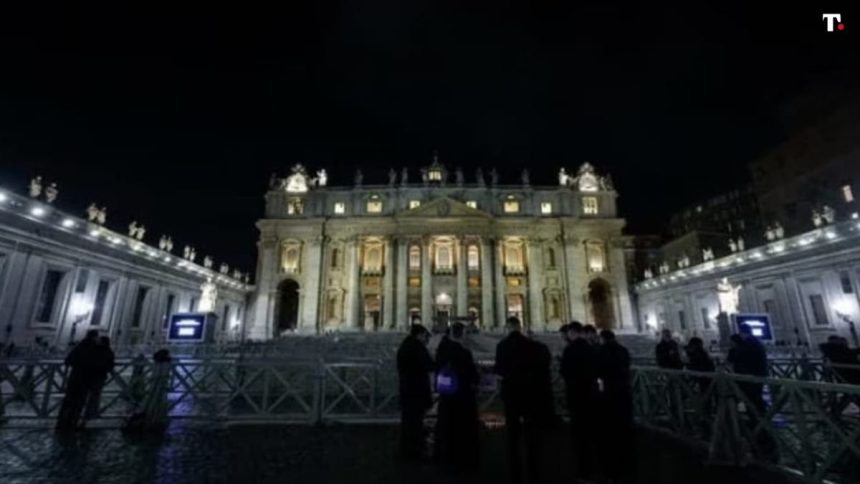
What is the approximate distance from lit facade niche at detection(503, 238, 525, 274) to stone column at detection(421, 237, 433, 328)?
9260mm

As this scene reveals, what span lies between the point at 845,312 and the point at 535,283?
25434 mm

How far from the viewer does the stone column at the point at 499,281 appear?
4366cm

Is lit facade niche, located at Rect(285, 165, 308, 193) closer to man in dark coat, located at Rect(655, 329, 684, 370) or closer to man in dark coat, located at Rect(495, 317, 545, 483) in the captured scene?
man in dark coat, located at Rect(655, 329, 684, 370)

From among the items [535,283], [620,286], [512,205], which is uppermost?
[512,205]

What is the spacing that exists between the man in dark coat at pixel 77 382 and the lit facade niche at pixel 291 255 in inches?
1544

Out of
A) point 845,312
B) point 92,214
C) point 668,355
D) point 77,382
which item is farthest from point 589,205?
point 77,382

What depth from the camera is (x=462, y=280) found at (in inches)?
1750

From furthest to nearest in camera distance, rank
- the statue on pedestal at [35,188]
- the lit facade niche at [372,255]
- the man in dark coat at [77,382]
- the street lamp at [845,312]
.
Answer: the lit facade niche at [372,255] < the street lamp at [845,312] < the statue on pedestal at [35,188] < the man in dark coat at [77,382]

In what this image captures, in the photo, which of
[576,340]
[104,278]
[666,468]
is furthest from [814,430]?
[104,278]

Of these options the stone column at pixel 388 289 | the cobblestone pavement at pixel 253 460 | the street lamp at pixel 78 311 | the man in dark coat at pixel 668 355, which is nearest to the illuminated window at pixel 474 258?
the stone column at pixel 388 289

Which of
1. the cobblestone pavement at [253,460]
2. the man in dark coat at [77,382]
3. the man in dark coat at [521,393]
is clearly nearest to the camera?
the man in dark coat at [521,393]

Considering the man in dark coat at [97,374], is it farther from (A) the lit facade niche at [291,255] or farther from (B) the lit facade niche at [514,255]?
(B) the lit facade niche at [514,255]

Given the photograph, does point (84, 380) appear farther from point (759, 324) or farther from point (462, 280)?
point (462, 280)

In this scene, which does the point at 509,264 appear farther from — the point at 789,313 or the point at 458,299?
the point at 789,313
